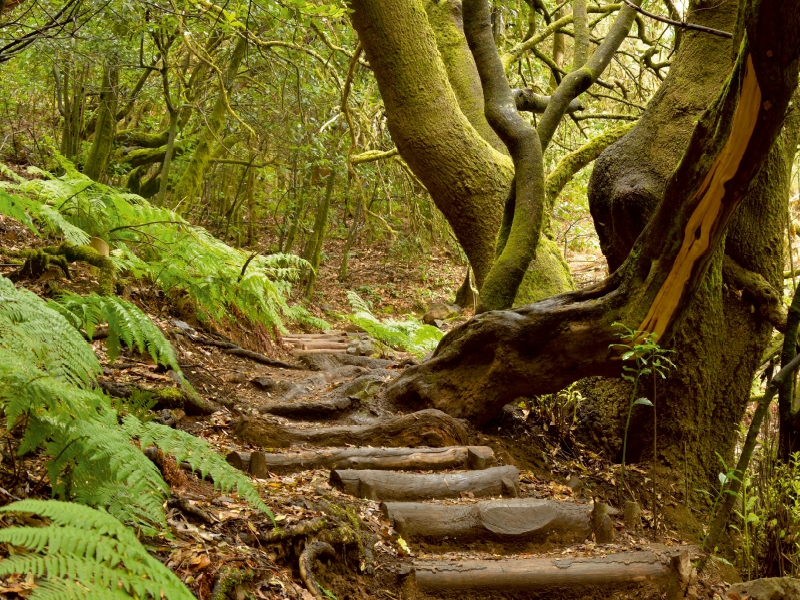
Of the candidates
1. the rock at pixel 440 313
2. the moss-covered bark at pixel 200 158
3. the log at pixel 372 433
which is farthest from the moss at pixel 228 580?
the rock at pixel 440 313

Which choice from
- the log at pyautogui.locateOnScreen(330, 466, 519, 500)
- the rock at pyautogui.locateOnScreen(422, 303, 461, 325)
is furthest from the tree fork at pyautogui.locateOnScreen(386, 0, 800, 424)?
the rock at pyautogui.locateOnScreen(422, 303, 461, 325)

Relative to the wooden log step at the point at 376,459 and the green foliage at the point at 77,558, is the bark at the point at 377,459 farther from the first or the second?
the green foliage at the point at 77,558

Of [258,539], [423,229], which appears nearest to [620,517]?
[258,539]

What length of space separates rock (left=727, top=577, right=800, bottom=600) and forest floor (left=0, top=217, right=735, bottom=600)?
82 mm

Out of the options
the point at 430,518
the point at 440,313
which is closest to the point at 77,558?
the point at 430,518

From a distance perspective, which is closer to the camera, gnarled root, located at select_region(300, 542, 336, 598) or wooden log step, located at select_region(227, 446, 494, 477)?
gnarled root, located at select_region(300, 542, 336, 598)

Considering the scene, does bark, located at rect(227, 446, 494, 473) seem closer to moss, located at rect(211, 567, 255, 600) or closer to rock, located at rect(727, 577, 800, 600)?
moss, located at rect(211, 567, 255, 600)

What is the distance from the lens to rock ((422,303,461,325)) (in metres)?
12.6

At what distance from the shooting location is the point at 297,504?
2.76m

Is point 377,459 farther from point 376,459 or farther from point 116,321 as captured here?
point 116,321

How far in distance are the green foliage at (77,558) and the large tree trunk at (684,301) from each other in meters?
3.08

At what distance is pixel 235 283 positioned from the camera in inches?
230

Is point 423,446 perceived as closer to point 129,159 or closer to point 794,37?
point 794,37

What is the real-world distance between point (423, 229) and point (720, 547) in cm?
984
